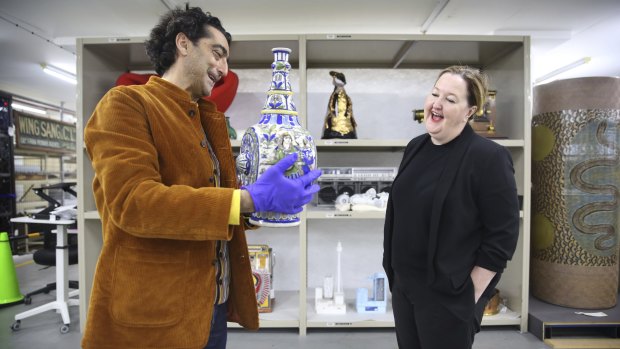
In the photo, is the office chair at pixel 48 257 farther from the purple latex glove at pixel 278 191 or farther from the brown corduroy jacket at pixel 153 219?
the purple latex glove at pixel 278 191

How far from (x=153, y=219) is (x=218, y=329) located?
1.77 ft

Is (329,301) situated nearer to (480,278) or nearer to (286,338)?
(286,338)

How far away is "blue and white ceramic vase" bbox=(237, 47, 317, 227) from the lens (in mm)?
1074

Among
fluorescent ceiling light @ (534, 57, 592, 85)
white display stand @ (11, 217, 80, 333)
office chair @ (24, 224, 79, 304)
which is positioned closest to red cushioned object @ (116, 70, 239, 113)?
white display stand @ (11, 217, 80, 333)

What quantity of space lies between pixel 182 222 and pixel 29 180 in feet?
23.8

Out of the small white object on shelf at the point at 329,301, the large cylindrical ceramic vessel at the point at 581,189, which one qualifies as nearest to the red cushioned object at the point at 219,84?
the small white object on shelf at the point at 329,301

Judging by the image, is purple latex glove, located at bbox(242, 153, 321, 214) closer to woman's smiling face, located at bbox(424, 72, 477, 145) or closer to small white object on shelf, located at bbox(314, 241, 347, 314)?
woman's smiling face, located at bbox(424, 72, 477, 145)

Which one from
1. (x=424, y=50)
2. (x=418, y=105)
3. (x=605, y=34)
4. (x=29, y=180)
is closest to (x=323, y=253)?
(x=418, y=105)

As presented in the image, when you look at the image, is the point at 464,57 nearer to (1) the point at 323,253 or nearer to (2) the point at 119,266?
(1) the point at 323,253

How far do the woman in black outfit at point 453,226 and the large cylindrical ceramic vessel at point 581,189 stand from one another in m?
1.63

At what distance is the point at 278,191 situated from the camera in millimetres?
950

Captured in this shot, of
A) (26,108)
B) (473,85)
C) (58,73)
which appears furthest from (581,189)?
(26,108)

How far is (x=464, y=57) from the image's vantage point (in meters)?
2.81

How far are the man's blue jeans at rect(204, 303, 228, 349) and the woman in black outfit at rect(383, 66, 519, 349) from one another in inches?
26.5
